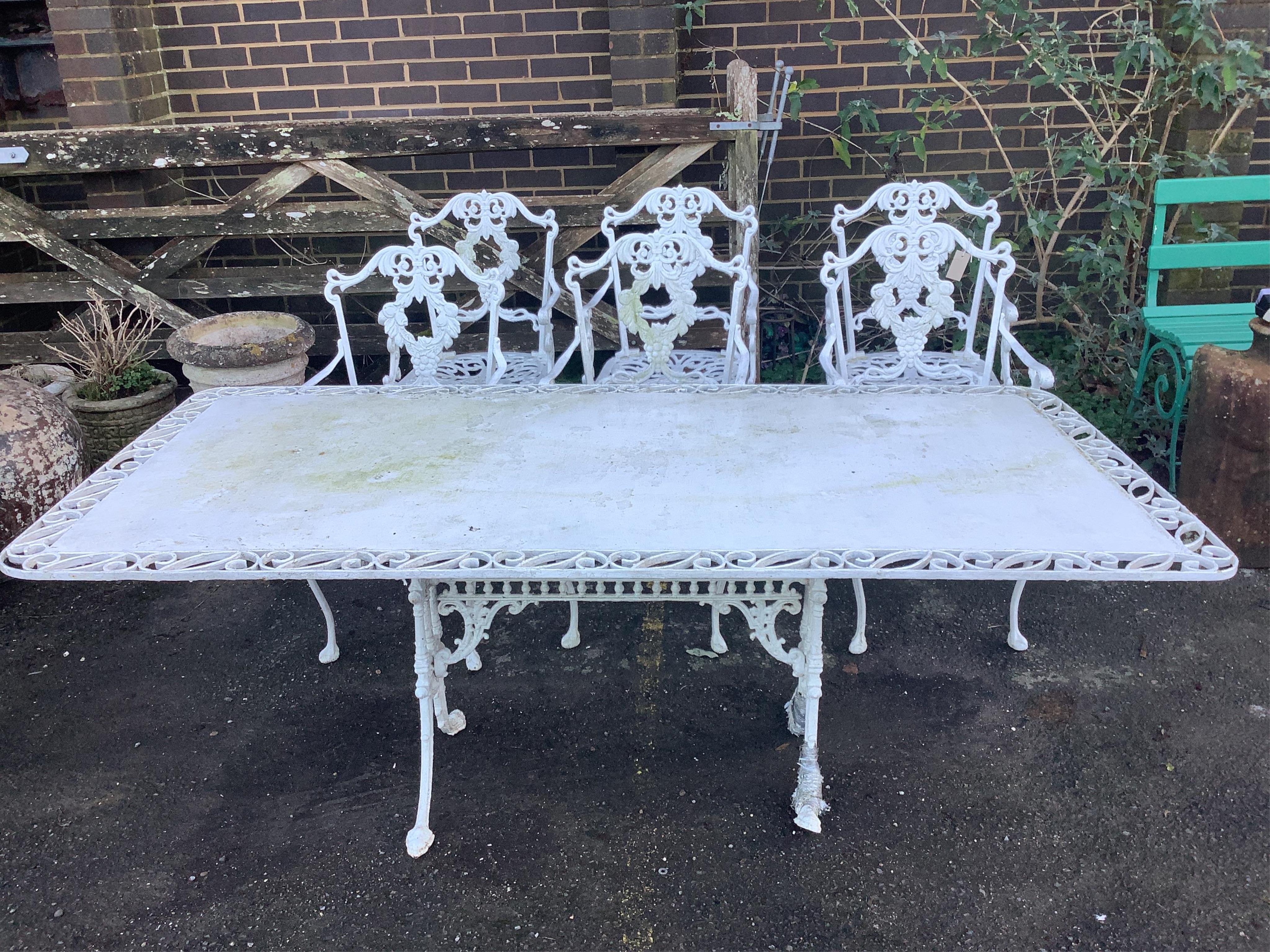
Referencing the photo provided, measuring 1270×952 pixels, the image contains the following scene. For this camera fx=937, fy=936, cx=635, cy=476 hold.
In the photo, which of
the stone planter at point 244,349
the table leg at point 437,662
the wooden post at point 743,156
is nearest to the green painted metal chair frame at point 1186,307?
the wooden post at point 743,156

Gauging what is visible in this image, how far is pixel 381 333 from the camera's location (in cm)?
424

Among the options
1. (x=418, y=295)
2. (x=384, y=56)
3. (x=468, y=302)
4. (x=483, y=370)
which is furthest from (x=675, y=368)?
(x=384, y=56)

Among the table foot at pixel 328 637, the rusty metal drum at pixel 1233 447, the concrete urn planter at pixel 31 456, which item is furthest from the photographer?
the concrete urn planter at pixel 31 456

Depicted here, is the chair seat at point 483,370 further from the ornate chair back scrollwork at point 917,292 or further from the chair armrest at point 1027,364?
the chair armrest at point 1027,364

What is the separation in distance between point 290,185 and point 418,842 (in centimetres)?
272

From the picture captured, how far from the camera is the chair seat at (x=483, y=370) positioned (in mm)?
3270

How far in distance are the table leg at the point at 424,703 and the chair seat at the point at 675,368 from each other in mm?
1172

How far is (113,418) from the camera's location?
→ 3807mm

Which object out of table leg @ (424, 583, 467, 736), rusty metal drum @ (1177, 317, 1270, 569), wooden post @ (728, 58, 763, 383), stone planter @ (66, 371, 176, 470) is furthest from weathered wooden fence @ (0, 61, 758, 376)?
table leg @ (424, 583, 467, 736)

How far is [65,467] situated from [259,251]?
1.87 metres

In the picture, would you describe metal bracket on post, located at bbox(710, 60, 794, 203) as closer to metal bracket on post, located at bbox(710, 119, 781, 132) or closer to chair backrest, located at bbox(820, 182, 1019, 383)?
metal bracket on post, located at bbox(710, 119, 781, 132)

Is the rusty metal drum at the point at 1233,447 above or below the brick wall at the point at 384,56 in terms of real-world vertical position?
below

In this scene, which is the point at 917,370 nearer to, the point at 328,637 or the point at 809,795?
the point at 809,795

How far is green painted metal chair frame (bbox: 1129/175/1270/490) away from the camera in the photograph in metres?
3.45
